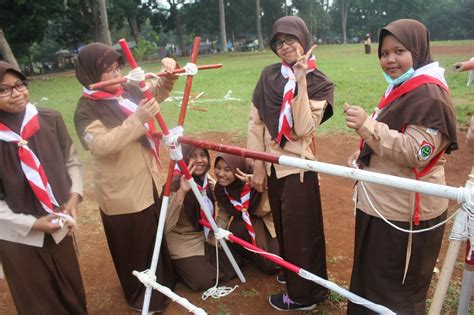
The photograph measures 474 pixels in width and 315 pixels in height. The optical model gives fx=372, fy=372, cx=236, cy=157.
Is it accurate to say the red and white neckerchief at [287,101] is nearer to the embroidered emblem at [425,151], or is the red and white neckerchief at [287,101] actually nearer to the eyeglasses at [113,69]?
the embroidered emblem at [425,151]

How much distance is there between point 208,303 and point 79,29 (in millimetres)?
36152

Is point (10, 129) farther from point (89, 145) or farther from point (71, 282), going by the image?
point (71, 282)

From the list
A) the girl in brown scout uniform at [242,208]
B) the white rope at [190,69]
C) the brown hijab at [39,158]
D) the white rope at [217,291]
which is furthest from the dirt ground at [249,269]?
the white rope at [190,69]

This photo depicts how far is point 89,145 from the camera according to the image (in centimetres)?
230

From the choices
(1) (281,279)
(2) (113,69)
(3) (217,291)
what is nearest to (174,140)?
(2) (113,69)

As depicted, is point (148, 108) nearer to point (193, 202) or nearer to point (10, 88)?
point (10, 88)

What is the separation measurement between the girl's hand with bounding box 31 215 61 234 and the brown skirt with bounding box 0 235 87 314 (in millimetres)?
147

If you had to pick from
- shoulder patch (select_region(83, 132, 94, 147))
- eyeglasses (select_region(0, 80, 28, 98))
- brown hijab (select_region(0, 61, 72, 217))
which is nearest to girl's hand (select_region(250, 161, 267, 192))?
shoulder patch (select_region(83, 132, 94, 147))

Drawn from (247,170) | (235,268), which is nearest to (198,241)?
(235,268)

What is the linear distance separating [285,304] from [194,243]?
35.7 inches

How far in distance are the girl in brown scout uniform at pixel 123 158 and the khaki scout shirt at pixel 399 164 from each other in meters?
1.19

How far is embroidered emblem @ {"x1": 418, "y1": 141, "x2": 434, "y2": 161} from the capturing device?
5.58ft

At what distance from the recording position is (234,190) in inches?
121

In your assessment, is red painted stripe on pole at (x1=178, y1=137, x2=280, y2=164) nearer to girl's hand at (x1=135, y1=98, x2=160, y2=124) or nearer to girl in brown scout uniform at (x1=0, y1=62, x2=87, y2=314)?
girl's hand at (x1=135, y1=98, x2=160, y2=124)
